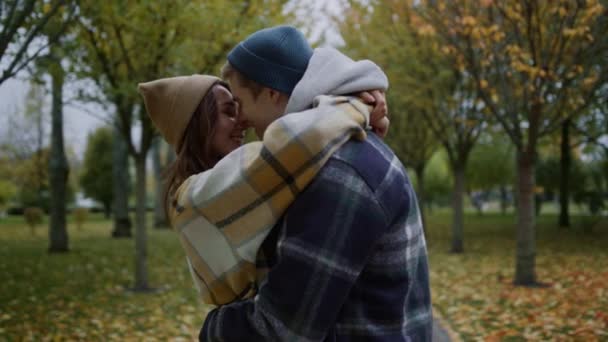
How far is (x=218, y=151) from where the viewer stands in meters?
1.71

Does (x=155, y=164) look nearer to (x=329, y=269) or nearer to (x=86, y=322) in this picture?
(x=86, y=322)

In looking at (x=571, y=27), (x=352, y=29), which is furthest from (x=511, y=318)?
(x=352, y=29)

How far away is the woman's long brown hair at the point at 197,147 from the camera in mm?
Result: 1645

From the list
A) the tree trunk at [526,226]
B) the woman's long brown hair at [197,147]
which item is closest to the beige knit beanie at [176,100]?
the woman's long brown hair at [197,147]

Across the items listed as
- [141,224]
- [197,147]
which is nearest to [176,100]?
[197,147]

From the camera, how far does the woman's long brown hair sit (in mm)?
1645

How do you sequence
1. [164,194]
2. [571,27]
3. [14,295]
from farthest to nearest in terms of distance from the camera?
[14,295] → [571,27] → [164,194]

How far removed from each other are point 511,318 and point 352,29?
9.47m

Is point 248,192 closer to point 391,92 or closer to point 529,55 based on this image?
point 529,55

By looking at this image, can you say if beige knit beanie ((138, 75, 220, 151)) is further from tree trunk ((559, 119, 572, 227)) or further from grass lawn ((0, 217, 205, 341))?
tree trunk ((559, 119, 572, 227))

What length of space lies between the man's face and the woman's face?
148mm

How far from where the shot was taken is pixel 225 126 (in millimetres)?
1722

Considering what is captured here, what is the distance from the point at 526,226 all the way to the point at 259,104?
28.4 ft

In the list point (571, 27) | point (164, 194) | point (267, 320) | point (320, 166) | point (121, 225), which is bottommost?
point (121, 225)
